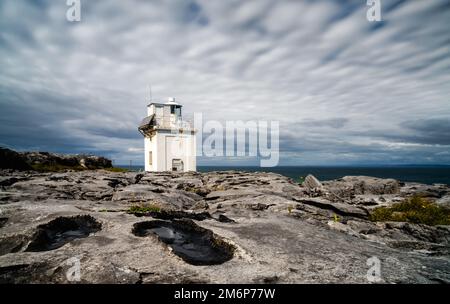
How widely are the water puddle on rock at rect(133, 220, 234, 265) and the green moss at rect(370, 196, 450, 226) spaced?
13201 mm

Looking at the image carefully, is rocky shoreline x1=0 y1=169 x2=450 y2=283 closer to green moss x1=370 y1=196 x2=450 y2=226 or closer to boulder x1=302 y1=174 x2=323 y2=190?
green moss x1=370 y1=196 x2=450 y2=226

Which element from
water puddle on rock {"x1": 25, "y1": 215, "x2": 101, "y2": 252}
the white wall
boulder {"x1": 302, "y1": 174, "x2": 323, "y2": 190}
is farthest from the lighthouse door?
water puddle on rock {"x1": 25, "y1": 215, "x2": 101, "y2": 252}

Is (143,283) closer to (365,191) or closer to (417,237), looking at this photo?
(417,237)

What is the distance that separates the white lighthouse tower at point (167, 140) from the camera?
44.8m

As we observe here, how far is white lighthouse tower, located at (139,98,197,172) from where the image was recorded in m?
44.8

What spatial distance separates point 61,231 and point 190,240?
479 cm

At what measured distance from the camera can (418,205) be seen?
20.3 meters

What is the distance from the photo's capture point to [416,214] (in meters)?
18.1

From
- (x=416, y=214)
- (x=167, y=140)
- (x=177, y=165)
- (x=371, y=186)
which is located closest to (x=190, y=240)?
(x=416, y=214)

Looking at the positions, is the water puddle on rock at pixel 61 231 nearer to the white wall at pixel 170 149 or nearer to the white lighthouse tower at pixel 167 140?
the white wall at pixel 170 149
